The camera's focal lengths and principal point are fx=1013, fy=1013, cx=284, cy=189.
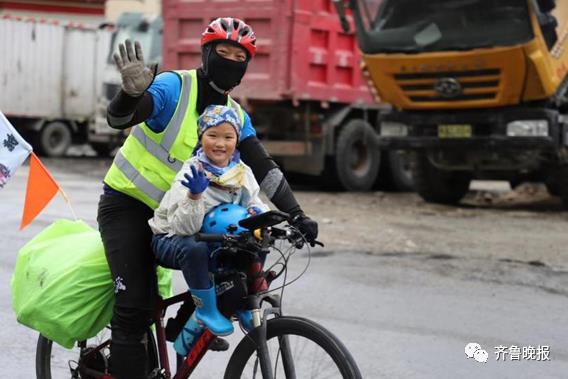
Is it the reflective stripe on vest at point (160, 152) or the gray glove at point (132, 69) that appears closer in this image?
the gray glove at point (132, 69)

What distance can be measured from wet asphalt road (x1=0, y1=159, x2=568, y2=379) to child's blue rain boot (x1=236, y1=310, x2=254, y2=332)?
1.44m

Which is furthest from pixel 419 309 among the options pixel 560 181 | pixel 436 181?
pixel 436 181

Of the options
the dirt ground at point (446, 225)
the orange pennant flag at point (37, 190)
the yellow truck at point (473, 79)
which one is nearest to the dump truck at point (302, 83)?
the dirt ground at point (446, 225)

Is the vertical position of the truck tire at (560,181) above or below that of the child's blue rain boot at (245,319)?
below

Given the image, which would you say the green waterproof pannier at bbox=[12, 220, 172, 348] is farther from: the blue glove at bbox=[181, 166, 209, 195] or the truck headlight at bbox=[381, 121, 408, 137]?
the truck headlight at bbox=[381, 121, 408, 137]

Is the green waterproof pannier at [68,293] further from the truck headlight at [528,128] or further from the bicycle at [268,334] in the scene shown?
the truck headlight at [528,128]

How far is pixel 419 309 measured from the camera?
6.53 metres

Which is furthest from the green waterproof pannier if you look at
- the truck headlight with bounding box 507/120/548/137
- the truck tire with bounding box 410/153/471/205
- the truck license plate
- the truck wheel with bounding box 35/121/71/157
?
the truck wheel with bounding box 35/121/71/157

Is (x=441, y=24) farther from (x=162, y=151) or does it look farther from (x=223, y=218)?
(x=223, y=218)

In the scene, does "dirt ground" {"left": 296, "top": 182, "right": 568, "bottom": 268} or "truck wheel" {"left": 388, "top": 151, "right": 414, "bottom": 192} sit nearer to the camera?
"dirt ground" {"left": 296, "top": 182, "right": 568, "bottom": 268}

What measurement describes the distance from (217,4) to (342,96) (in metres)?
2.21

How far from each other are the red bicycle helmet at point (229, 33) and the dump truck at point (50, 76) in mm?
16399

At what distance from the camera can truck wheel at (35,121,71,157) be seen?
20.3 m

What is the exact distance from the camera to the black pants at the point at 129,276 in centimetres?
385
